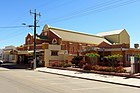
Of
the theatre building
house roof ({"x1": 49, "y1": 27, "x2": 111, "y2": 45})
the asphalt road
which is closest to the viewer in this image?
the asphalt road

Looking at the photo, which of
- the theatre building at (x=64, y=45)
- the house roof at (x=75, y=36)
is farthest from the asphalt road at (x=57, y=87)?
the house roof at (x=75, y=36)

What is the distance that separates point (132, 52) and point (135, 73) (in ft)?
48.0

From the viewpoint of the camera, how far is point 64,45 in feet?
160

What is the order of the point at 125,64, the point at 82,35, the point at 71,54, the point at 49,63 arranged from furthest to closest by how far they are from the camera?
the point at 82,35 → the point at 71,54 → the point at 49,63 → the point at 125,64

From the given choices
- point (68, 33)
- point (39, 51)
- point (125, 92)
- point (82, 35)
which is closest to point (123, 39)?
point (82, 35)

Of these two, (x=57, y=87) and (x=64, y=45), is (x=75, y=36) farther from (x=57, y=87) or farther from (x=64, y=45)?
(x=57, y=87)

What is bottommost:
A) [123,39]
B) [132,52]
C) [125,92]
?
[125,92]

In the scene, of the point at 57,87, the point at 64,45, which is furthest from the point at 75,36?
the point at 57,87

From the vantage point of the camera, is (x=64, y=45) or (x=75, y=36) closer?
(x=64, y=45)

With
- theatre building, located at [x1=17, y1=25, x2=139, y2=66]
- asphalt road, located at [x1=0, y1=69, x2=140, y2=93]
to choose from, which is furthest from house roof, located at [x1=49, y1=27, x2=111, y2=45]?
asphalt road, located at [x1=0, y1=69, x2=140, y2=93]

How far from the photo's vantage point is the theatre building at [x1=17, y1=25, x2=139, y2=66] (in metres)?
41.5

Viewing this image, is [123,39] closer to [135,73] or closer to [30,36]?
[30,36]

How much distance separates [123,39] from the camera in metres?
64.2

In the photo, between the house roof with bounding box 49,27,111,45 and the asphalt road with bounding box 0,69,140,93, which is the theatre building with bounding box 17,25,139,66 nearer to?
the house roof with bounding box 49,27,111,45
